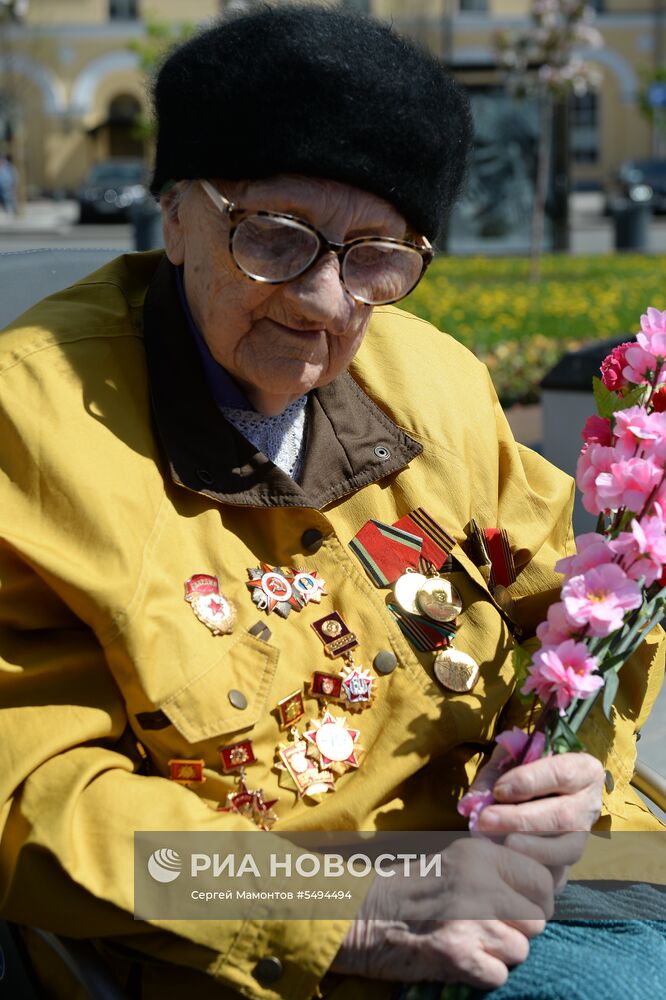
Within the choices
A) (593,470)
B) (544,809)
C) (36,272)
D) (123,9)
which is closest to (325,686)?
(544,809)

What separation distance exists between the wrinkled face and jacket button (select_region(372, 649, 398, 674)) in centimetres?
42

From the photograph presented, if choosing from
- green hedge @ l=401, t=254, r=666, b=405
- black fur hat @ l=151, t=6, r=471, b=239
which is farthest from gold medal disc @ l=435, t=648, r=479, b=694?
green hedge @ l=401, t=254, r=666, b=405

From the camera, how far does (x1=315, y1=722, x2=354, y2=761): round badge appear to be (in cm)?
189

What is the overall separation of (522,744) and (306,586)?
0.41 meters

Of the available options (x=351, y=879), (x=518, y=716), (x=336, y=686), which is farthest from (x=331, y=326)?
(x=351, y=879)

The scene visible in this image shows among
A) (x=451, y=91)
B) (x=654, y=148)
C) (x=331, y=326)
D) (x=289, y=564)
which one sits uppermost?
(x=451, y=91)

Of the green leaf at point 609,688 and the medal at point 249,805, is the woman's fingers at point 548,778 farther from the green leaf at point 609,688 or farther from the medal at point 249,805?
the medal at point 249,805

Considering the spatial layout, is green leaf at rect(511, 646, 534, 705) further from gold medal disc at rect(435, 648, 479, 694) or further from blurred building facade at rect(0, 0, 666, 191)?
blurred building facade at rect(0, 0, 666, 191)

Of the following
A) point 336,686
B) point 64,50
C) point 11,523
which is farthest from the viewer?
point 64,50

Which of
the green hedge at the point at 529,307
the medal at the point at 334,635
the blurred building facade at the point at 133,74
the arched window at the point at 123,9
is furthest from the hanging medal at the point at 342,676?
the arched window at the point at 123,9

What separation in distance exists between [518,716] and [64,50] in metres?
42.5

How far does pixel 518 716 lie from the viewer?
2.02 m

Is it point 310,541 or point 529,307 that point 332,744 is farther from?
point 529,307

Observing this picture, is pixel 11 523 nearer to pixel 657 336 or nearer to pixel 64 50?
pixel 657 336
